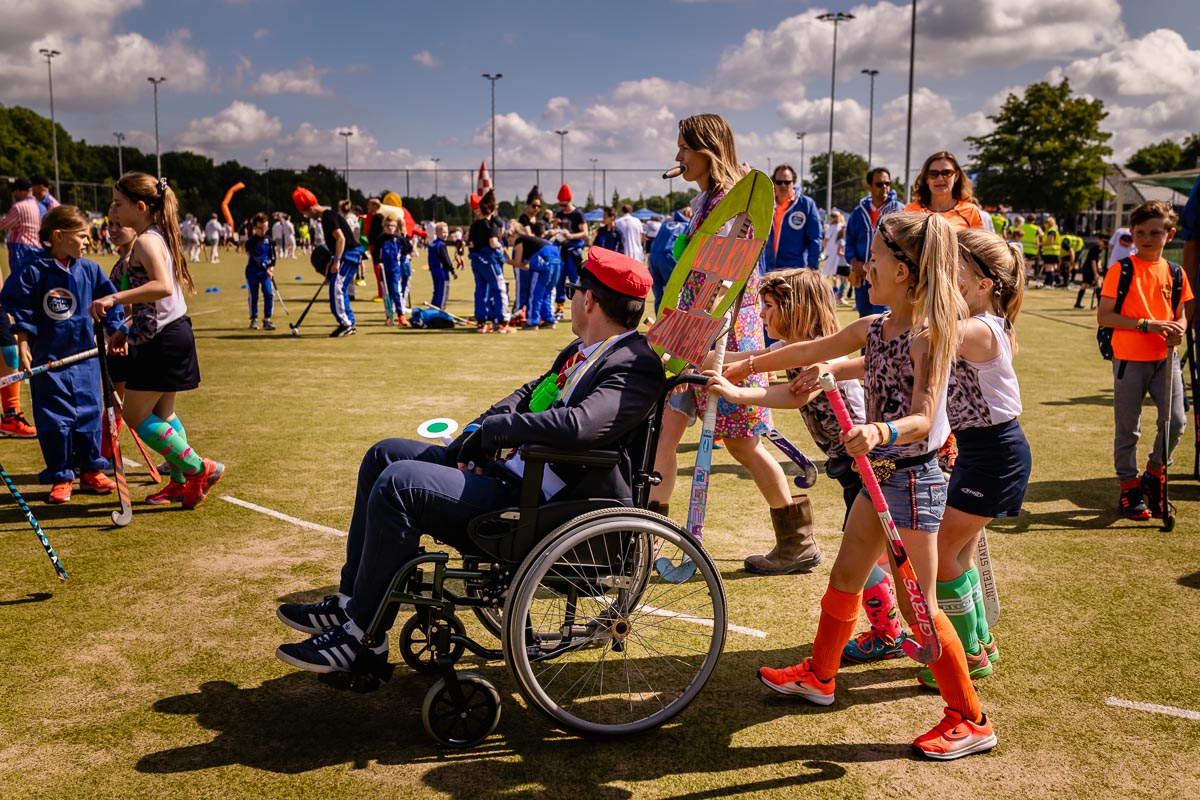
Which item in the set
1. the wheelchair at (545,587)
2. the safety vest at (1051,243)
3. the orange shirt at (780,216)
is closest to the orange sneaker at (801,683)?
the wheelchair at (545,587)

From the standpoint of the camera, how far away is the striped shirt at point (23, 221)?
8.77m

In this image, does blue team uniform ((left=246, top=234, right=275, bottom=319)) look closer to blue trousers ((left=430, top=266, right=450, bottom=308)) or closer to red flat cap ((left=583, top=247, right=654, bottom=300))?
blue trousers ((left=430, top=266, right=450, bottom=308))

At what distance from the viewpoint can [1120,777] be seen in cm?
276

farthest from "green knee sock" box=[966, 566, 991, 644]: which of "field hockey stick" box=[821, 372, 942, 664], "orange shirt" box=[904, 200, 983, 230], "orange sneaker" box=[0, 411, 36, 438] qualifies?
"orange sneaker" box=[0, 411, 36, 438]

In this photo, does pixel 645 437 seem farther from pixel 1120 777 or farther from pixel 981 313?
pixel 1120 777

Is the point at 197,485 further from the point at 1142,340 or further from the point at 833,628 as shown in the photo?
the point at 1142,340

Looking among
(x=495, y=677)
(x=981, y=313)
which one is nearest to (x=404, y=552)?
(x=495, y=677)

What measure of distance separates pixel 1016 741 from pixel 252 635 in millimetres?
2925

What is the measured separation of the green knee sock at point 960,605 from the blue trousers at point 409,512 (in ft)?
4.96

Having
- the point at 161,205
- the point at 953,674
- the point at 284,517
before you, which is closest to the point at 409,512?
the point at 953,674

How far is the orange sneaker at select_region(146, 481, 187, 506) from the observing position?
5430 millimetres

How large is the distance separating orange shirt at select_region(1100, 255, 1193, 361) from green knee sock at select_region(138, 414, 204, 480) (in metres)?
5.56

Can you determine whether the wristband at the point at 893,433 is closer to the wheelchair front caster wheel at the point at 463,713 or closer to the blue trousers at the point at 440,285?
the wheelchair front caster wheel at the point at 463,713

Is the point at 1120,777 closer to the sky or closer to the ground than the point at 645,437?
closer to the ground
